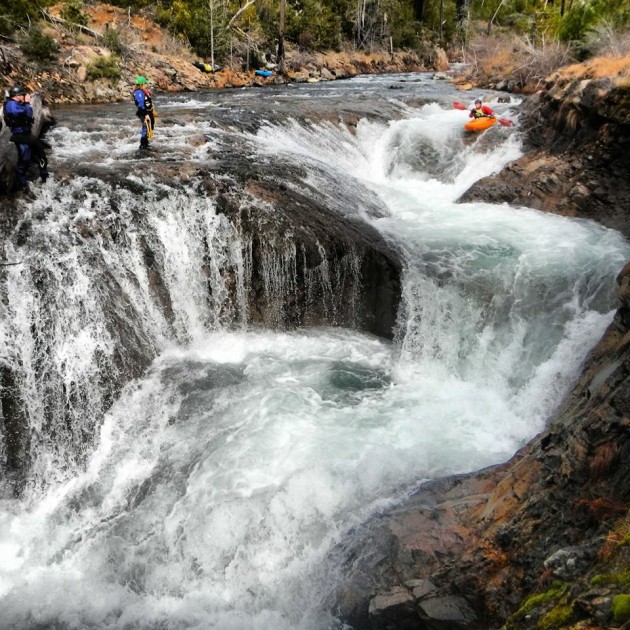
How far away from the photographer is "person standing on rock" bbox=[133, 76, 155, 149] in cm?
944

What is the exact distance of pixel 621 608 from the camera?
6.77 feet

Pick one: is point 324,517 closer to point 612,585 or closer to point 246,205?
point 612,585

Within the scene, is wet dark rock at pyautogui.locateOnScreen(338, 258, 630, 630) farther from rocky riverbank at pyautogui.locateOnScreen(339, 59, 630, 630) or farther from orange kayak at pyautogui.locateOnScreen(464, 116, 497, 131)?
orange kayak at pyautogui.locateOnScreen(464, 116, 497, 131)

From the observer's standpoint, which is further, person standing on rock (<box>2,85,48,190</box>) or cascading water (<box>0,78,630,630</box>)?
person standing on rock (<box>2,85,48,190</box>)

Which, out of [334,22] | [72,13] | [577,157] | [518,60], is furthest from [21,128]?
[334,22]

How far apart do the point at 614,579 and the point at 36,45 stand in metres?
21.3

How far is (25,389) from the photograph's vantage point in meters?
6.18

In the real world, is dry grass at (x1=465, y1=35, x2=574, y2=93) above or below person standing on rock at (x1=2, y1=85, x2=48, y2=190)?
above

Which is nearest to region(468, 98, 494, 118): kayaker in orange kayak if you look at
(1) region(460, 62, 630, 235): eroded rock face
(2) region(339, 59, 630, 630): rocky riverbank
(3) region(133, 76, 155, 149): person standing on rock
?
(1) region(460, 62, 630, 235): eroded rock face

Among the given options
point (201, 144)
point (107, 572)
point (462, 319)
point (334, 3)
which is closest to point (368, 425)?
point (462, 319)

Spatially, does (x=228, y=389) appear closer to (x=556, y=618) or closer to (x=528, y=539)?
(x=528, y=539)

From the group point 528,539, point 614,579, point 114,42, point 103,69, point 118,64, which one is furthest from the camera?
point 114,42

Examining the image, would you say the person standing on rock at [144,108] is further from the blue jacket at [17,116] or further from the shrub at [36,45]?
the shrub at [36,45]

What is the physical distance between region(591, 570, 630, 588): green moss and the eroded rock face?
27.9ft
